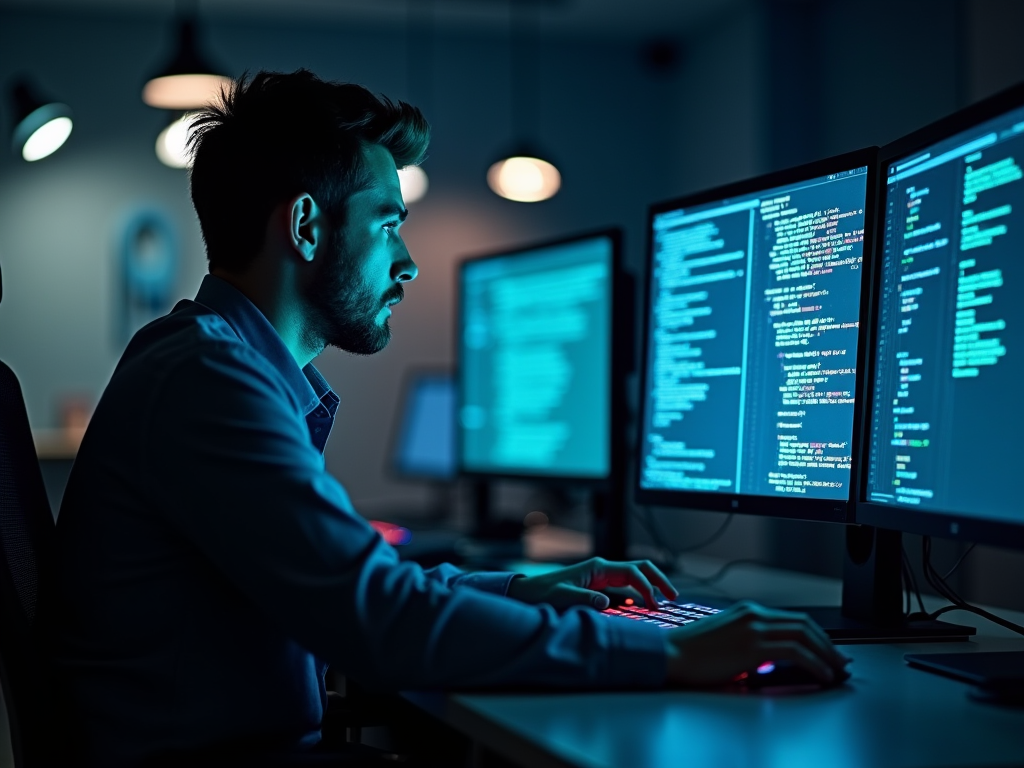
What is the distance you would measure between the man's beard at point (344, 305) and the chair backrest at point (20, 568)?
0.35 m

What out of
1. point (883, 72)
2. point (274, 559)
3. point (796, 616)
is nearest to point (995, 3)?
point (883, 72)

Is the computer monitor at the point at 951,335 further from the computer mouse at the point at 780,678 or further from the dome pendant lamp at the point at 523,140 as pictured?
the dome pendant lamp at the point at 523,140

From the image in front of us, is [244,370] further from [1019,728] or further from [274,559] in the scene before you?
[1019,728]

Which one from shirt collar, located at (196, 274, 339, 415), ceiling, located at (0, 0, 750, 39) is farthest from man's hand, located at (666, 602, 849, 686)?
ceiling, located at (0, 0, 750, 39)

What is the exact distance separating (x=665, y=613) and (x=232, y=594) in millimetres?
476

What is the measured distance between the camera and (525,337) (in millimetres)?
2170

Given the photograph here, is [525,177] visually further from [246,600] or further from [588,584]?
[246,600]

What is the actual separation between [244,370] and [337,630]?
0.26 meters

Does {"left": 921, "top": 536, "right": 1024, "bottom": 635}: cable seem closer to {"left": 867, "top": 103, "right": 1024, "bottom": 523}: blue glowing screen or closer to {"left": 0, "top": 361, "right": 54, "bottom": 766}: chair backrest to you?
{"left": 867, "top": 103, "right": 1024, "bottom": 523}: blue glowing screen

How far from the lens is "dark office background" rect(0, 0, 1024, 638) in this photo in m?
4.31

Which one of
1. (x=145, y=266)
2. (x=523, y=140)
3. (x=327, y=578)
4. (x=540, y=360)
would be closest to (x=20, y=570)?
(x=327, y=578)

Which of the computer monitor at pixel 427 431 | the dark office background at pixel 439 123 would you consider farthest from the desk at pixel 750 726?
the dark office background at pixel 439 123

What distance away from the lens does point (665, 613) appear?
117cm

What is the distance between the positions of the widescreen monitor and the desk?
3.30 feet
